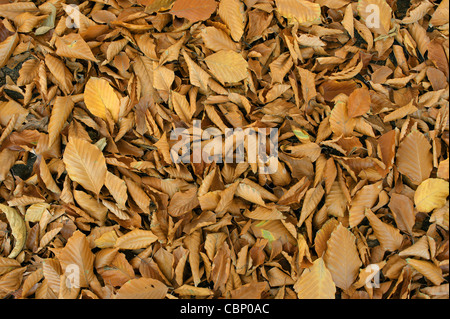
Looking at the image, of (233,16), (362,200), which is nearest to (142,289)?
(362,200)

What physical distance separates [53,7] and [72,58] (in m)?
0.13

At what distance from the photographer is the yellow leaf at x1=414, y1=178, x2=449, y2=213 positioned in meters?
0.79

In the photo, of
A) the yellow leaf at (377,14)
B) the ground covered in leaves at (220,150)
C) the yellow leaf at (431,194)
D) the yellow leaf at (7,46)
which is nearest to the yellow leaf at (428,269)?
the ground covered in leaves at (220,150)

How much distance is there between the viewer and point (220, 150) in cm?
81

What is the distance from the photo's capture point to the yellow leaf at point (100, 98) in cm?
83

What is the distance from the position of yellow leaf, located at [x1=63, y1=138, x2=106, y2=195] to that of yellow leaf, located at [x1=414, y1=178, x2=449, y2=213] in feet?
2.17

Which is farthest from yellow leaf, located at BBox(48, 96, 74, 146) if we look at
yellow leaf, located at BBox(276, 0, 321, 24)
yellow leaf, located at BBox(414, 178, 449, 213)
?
yellow leaf, located at BBox(414, 178, 449, 213)

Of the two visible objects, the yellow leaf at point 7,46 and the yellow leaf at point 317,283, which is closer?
the yellow leaf at point 317,283

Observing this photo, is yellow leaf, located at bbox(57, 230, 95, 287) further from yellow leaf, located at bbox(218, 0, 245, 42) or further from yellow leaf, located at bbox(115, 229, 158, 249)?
yellow leaf, located at bbox(218, 0, 245, 42)

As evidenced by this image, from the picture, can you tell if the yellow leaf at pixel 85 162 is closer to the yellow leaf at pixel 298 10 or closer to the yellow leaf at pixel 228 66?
the yellow leaf at pixel 228 66

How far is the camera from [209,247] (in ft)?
2.57

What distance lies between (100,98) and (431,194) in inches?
28.7

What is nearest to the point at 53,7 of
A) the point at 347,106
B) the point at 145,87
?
the point at 145,87

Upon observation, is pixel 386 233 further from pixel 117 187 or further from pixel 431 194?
pixel 117 187
